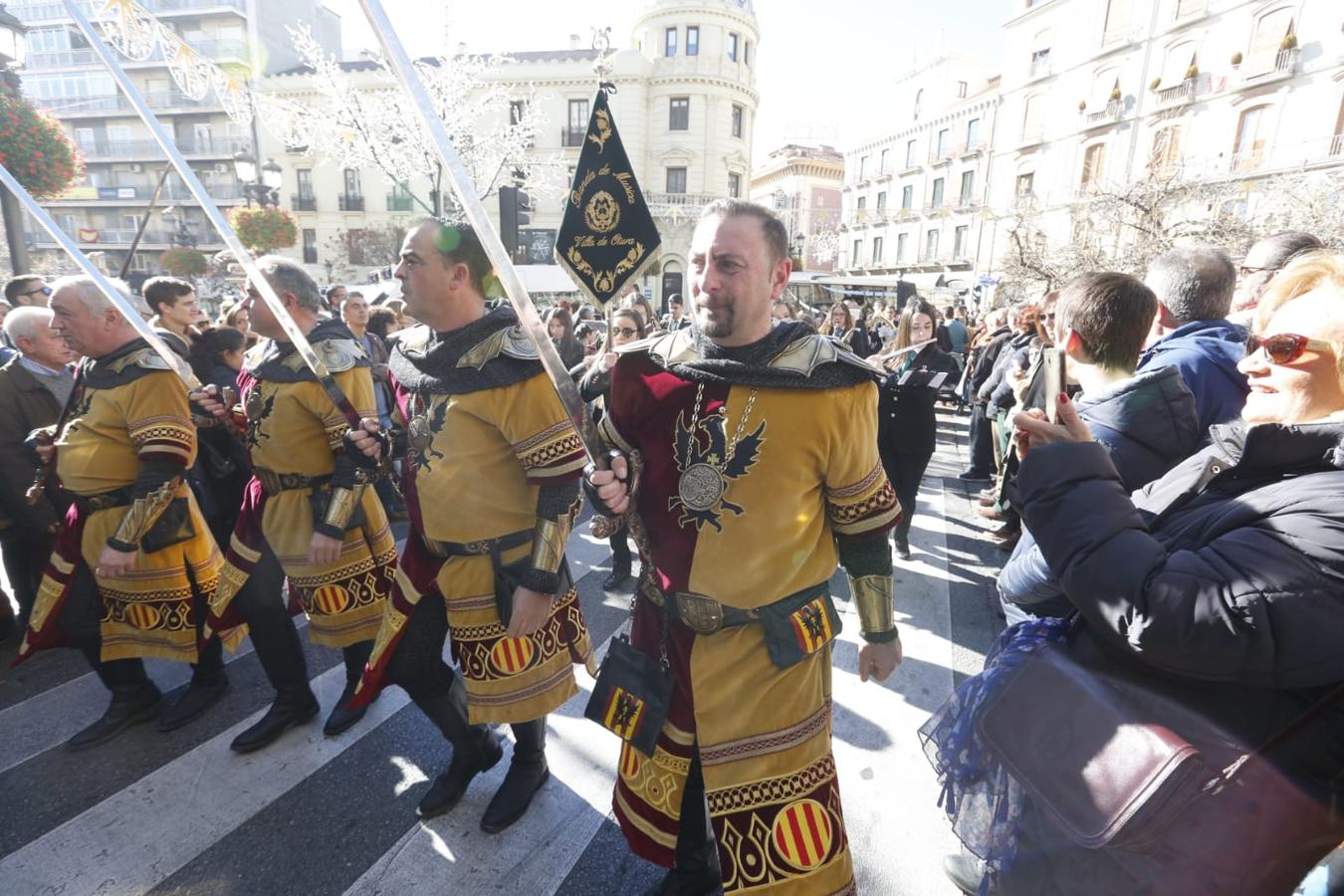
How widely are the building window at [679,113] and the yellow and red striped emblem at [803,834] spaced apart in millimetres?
34475

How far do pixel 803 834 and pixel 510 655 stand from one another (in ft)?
3.81

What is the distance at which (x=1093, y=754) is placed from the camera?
4.11 feet

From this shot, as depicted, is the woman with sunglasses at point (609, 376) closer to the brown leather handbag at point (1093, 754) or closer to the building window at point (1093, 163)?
the brown leather handbag at point (1093, 754)

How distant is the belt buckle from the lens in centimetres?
175

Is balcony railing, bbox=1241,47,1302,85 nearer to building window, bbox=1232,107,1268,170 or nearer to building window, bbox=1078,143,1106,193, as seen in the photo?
building window, bbox=1232,107,1268,170

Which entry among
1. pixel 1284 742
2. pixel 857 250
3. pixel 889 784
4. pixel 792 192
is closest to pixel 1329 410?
pixel 1284 742

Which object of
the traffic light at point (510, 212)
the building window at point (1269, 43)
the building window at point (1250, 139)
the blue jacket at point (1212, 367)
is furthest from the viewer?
the building window at point (1250, 139)

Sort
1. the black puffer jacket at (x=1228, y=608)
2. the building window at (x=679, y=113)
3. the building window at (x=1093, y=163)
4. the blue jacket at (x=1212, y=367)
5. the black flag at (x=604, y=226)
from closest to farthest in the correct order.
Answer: the black puffer jacket at (x=1228, y=608) → the blue jacket at (x=1212, y=367) → the black flag at (x=604, y=226) → the building window at (x=1093, y=163) → the building window at (x=679, y=113)

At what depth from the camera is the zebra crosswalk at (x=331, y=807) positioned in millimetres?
2264

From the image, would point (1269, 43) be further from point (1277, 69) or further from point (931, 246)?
point (931, 246)

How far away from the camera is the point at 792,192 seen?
52.2 m

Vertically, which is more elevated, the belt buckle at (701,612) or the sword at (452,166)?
the sword at (452,166)

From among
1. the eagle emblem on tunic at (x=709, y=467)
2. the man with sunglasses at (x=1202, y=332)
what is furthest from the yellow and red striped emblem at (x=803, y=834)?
the man with sunglasses at (x=1202, y=332)

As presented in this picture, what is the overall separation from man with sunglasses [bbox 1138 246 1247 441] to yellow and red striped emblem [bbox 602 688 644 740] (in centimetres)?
227
